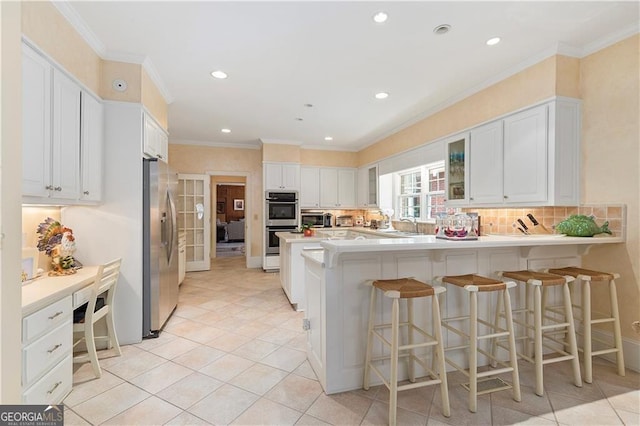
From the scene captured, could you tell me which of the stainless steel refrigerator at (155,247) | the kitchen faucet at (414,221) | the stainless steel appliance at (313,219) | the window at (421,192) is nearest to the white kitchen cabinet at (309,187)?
the stainless steel appliance at (313,219)

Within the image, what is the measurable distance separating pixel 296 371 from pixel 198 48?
3.01 metres

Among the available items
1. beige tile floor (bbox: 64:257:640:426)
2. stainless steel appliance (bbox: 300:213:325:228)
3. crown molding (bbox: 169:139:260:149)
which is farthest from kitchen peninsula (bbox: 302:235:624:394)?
crown molding (bbox: 169:139:260:149)

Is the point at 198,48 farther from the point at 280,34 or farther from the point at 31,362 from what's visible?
the point at 31,362

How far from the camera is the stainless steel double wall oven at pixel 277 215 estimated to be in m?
6.12

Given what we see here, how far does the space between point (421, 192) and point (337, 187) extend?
90.1 inches

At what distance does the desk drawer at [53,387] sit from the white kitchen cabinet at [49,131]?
3.79 feet

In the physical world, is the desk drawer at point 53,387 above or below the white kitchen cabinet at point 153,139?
below

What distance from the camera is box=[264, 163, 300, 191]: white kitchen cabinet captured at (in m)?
6.14

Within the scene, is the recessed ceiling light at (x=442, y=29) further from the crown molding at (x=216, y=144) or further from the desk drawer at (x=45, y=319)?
the crown molding at (x=216, y=144)

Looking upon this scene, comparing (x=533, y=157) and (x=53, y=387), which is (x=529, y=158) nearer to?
(x=533, y=157)

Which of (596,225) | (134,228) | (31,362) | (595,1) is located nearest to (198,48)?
(134,228)

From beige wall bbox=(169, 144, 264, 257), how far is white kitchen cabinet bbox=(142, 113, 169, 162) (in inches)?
108

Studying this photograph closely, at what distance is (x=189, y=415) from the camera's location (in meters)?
1.88

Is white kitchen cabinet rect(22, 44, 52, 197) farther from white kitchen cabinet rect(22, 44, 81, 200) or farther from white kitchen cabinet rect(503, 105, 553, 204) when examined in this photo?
white kitchen cabinet rect(503, 105, 553, 204)
